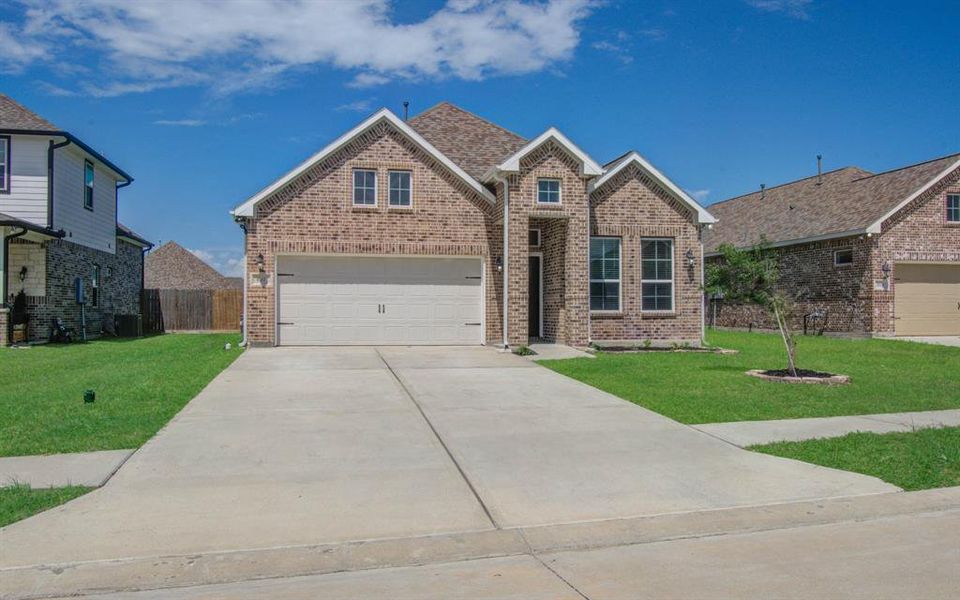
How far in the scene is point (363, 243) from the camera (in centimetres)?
1770

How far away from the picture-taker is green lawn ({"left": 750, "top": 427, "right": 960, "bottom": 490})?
260 inches

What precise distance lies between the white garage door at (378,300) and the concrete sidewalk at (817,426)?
10.2 m

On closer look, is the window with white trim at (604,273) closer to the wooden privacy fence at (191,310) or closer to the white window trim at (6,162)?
the wooden privacy fence at (191,310)

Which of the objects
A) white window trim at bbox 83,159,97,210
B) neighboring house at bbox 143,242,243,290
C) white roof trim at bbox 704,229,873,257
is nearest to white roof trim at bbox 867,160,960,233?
white roof trim at bbox 704,229,873,257

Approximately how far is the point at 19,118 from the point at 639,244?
17.2m

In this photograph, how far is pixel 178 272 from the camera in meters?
44.3

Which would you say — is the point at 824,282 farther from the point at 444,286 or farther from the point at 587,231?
the point at 444,286

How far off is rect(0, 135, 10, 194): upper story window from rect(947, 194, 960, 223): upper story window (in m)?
27.7

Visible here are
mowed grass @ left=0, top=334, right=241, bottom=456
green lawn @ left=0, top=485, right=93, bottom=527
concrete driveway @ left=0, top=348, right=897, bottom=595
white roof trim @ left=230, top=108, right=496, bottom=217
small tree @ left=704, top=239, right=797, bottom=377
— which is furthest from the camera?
white roof trim @ left=230, top=108, right=496, bottom=217

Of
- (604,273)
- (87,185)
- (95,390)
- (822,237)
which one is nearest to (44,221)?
(87,185)

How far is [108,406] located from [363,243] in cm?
896

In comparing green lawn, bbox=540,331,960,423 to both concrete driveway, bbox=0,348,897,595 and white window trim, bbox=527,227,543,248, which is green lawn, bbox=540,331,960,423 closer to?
concrete driveway, bbox=0,348,897,595

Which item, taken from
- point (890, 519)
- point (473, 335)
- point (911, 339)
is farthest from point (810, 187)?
point (890, 519)

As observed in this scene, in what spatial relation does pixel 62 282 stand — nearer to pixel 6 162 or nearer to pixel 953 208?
pixel 6 162
